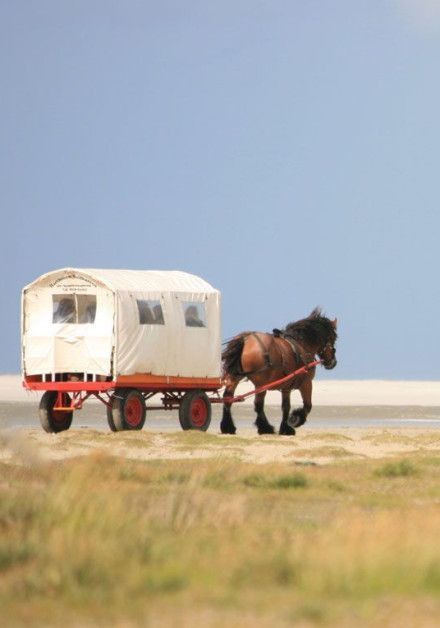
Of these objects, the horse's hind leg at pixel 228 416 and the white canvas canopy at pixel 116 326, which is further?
the horse's hind leg at pixel 228 416

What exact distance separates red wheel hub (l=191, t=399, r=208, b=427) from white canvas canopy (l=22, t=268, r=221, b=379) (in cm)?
53

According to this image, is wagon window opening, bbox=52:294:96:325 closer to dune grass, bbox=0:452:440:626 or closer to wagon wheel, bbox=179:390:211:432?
wagon wheel, bbox=179:390:211:432

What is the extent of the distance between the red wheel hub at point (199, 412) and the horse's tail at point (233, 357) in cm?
95

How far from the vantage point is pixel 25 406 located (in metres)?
56.6

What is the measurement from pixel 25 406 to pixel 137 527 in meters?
44.2

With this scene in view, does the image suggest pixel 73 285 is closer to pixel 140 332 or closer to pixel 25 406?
pixel 140 332

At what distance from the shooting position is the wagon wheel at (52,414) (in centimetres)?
3291

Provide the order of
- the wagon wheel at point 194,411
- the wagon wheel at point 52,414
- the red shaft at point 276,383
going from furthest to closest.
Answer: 1. the red shaft at point 276,383
2. the wagon wheel at point 52,414
3. the wagon wheel at point 194,411

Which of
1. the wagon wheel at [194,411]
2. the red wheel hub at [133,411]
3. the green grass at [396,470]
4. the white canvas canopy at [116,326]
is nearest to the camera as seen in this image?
the green grass at [396,470]

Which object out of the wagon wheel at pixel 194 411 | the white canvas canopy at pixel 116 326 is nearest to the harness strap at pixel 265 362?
the white canvas canopy at pixel 116 326

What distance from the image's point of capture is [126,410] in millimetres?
31688

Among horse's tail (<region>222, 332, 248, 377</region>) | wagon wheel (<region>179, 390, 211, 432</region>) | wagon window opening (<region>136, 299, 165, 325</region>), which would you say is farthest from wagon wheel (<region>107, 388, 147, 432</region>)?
horse's tail (<region>222, 332, 248, 377</region>)

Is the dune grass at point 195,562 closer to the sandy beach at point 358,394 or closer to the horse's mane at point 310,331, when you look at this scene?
the horse's mane at point 310,331

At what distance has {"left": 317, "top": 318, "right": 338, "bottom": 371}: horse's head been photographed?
35.2m
